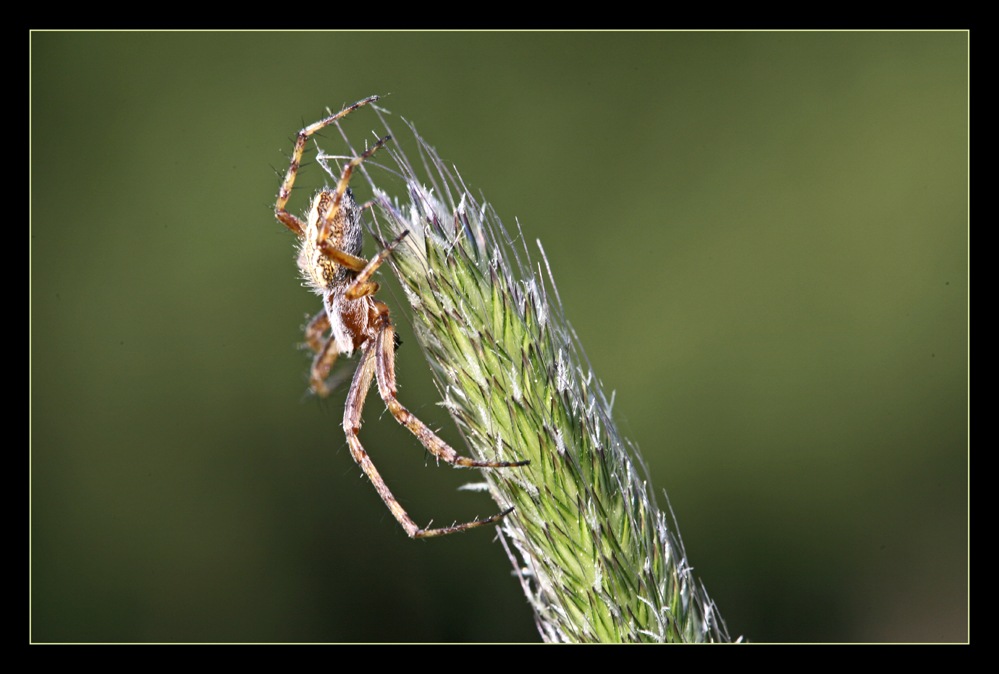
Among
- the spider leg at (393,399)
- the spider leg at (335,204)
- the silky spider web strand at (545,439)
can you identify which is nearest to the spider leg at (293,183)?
the spider leg at (335,204)

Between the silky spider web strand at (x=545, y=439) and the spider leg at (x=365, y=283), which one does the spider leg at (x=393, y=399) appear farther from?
the silky spider web strand at (x=545, y=439)

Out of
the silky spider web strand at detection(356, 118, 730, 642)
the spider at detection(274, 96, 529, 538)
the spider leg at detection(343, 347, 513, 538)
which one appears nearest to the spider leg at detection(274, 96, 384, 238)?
the spider at detection(274, 96, 529, 538)

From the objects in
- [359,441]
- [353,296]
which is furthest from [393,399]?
[353,296]

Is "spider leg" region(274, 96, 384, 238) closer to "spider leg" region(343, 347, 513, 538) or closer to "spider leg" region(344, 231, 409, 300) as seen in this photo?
"spider leg" region(344, 231, 409, 300)

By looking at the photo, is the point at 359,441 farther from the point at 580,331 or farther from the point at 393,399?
the point at 580,331

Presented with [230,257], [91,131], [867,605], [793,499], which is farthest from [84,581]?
[867,605]

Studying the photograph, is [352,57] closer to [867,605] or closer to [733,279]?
[733,279]
